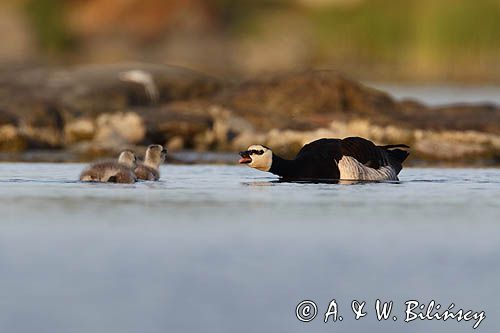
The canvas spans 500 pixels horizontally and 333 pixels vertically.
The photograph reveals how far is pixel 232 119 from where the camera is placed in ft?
78.3

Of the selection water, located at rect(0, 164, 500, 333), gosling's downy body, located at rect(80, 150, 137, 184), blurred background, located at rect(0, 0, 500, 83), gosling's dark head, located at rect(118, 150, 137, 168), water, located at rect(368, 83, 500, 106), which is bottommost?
water, located at rect(0, 164, 500, 333)

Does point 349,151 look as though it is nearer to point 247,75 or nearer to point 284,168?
point 284,168

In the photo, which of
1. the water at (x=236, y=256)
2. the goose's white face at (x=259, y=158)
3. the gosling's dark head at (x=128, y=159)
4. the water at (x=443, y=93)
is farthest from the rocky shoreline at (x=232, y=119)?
the water at (x=236, y=256)

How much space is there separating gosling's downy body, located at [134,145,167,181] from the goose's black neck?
1264mm

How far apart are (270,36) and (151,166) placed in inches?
865

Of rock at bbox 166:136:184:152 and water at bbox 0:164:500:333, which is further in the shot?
rock at bbox 166:136:184:152

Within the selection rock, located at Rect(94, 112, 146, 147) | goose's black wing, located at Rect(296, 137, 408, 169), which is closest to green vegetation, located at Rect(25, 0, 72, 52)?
rock, located at Rect(94, 112, 146, 147)

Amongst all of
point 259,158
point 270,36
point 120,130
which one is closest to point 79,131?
point 120,130

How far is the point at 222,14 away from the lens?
127ft

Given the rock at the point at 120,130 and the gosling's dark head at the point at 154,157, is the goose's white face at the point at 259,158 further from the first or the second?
the rock at the point at 120,130

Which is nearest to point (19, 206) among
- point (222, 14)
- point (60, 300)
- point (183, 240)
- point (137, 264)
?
point (183, 240)

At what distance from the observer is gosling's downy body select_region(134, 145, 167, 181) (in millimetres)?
15219

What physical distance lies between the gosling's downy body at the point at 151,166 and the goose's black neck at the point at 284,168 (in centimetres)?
126

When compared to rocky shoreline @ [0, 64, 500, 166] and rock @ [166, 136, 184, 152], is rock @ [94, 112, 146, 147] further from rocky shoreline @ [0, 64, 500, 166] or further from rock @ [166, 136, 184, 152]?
rock @ [166, 136, 184, 152]
